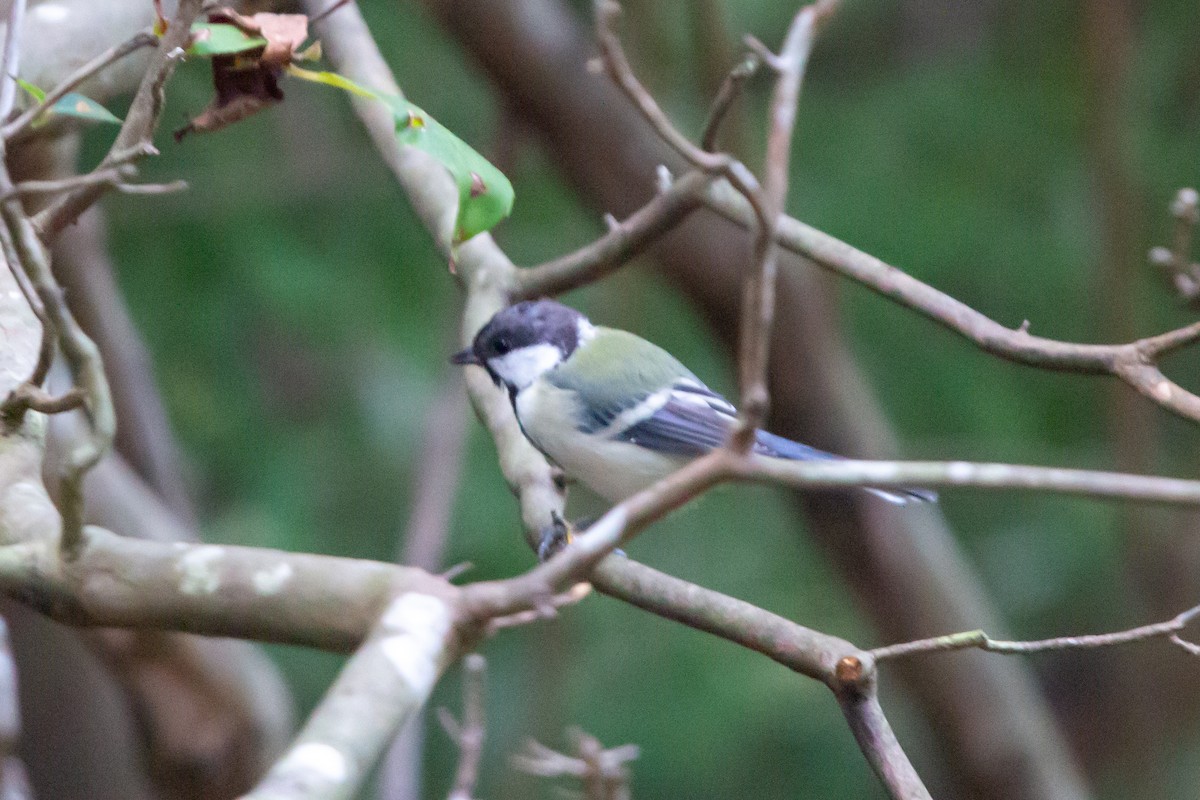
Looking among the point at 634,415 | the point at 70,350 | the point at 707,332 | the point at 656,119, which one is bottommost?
the point at 707,332

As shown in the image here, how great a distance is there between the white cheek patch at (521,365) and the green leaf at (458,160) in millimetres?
713

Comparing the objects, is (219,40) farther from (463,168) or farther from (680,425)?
(680,425)

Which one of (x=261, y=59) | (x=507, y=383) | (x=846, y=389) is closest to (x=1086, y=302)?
(x=846, y=389)

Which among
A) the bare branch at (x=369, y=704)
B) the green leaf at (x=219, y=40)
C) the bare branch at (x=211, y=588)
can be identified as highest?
the green leaf at (x=219, y=40)

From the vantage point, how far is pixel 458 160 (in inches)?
60.5

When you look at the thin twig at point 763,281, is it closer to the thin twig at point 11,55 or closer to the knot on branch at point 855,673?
the knot on branch at point 855,673

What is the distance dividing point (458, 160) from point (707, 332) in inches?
97.7

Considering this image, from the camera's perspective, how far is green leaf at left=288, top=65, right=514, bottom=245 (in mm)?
1513

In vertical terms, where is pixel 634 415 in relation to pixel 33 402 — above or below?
below

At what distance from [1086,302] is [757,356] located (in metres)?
3.83

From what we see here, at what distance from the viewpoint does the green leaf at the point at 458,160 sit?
151 centimetres

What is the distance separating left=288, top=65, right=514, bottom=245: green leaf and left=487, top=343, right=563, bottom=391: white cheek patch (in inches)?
28.1

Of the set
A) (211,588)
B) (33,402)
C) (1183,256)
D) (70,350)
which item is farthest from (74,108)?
(1183,256)

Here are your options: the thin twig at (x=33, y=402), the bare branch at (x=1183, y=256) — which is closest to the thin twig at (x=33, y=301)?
the thin twig at (x=33, y=402)
